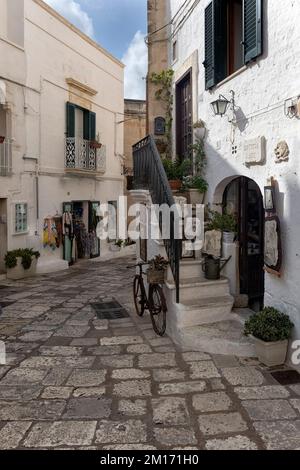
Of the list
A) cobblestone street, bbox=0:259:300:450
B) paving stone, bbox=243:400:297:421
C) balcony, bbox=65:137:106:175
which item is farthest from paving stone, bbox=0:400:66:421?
balcony, bbox=65:137:106:175

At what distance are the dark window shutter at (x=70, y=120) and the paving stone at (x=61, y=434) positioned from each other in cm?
1203

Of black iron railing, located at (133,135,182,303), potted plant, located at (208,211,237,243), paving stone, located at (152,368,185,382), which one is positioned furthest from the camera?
potted plant, located at (208,211,237,243)

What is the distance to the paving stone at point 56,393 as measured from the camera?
4.37 metres

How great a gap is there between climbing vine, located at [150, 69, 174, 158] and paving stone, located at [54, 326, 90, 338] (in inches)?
196

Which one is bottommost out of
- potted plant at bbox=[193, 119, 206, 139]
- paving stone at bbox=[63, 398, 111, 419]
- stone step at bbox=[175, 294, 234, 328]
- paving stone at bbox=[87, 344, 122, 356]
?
paving stone at bbox=[63, 398, 111, 419]

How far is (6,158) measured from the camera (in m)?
11.6

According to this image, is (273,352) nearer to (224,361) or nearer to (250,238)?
(224,361)

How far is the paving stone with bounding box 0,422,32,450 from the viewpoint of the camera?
3484mm

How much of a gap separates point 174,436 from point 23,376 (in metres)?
2.17

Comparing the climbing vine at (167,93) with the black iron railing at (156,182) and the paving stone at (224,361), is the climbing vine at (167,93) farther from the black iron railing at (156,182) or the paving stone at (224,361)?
the paving stone at (224,361)

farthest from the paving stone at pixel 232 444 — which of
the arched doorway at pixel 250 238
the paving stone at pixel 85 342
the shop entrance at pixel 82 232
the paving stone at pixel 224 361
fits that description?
the shop entrance at pixel 82 232

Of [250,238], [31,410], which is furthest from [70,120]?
[31,410]

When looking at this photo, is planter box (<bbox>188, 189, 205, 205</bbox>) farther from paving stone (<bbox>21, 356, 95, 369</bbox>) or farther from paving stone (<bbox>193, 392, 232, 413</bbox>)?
paving stone (<bbox>193, 392, 232, 413</bbox>)

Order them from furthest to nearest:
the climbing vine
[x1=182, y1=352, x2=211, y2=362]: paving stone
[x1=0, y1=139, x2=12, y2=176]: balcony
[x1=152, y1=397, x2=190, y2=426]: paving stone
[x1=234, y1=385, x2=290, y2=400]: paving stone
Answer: [x1=0, y1=139, x2=12, y2=176]: balcony → the climbing vine → [x1=182, y1=352, x2=211, y2=362]: paving stone → [x1=234, y1=385, x2=290, y2=400]: paving stone → [x1=152, y1=397, x2=190, y2=426]: paving stone
